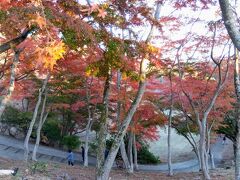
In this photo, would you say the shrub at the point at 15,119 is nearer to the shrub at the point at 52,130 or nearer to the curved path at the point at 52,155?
the curved path at the point at 52,155

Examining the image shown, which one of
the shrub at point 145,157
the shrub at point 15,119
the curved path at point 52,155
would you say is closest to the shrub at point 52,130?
the curved path at point 52,155

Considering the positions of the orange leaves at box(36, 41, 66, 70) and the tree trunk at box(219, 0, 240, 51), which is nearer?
the orange leaves at box(36, 41, 66, 70)

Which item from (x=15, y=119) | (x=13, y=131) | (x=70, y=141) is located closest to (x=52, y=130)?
(x=70, y=141)

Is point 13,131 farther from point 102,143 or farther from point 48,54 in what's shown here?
point 48,54

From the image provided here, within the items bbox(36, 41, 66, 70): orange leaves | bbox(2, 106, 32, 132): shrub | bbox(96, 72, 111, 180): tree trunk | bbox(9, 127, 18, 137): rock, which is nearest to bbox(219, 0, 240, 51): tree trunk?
bbox(36, 41, 66, 70): orange leaves

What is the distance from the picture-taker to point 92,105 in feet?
79.3

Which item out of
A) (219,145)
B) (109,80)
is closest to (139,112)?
(109,80)

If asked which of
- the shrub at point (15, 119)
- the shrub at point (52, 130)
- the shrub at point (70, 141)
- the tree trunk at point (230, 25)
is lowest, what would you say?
the tree trunk at point (230, 25)

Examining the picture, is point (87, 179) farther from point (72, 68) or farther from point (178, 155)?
point (178, 155)

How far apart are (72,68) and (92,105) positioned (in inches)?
272

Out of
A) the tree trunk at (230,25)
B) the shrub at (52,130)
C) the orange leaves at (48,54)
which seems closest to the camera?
the orange leaves at (48,54)

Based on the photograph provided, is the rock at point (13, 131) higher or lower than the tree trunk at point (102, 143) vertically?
higher

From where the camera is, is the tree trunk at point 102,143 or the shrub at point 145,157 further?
the shrub at point 145,157

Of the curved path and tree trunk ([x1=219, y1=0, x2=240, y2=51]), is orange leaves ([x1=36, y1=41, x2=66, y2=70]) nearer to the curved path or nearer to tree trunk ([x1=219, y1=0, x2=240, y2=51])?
tree trunk ([x1=219, y1=0, x2=240, y2=51])
